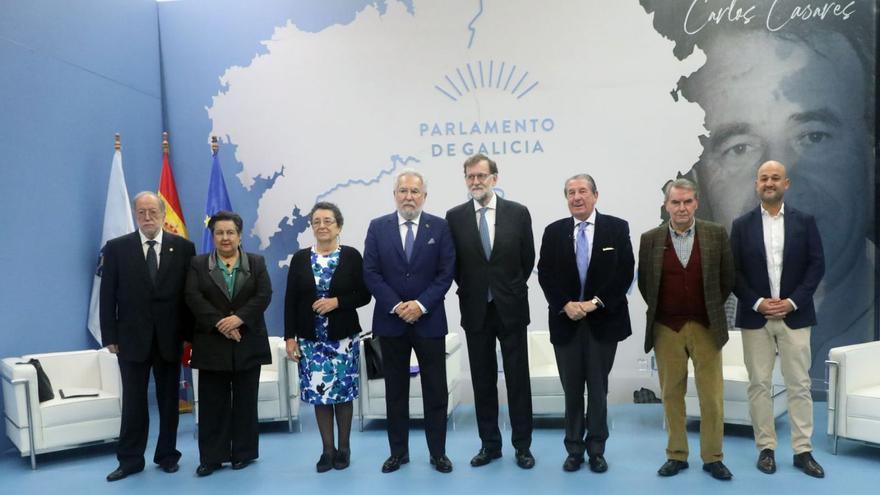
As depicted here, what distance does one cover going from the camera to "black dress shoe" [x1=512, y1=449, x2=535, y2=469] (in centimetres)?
399

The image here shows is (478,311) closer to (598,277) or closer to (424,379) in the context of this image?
(424,379)

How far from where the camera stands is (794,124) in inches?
221

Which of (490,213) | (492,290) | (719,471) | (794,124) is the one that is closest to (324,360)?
(492,290)

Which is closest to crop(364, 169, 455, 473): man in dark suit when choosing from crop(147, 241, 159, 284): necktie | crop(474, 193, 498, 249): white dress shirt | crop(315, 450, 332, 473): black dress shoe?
crop(474, 193, 498, 249): white dress shirt

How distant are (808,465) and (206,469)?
341 cm

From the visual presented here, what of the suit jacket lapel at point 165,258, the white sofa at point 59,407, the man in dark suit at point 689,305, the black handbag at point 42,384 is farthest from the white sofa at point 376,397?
the black handbag at point 42,384

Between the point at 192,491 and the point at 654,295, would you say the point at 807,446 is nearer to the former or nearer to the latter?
the point at 654,295

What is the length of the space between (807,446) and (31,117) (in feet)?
18.1

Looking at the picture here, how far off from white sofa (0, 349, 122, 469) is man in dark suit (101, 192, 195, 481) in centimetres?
54

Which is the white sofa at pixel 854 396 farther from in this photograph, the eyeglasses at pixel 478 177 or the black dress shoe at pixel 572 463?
the eyeglasses at pixel 478 177

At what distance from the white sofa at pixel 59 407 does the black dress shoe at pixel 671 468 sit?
3.45 m

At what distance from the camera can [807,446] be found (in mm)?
3857

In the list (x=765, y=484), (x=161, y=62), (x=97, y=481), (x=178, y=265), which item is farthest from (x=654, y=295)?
(x=161, y=62)

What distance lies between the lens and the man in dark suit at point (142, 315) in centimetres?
402
